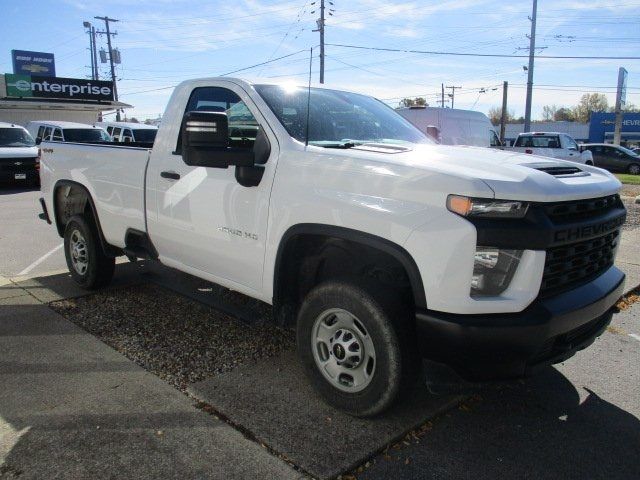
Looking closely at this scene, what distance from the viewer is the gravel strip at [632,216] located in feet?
35.1

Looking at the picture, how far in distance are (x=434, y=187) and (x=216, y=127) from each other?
4.67 ft

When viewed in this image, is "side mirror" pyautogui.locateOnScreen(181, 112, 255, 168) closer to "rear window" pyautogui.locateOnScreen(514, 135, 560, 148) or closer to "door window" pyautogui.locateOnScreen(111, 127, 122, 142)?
"door window" pyautogui.locateOnScreen(111, 127, 122, 142)

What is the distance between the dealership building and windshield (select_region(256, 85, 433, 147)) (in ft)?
117

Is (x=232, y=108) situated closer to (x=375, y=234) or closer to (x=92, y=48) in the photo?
(x=375, y=234)

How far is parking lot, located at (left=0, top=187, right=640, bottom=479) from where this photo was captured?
9.20ft

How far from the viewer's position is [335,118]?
13.1 feet

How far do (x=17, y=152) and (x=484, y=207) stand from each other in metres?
16.8

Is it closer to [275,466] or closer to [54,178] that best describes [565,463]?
[275,466]

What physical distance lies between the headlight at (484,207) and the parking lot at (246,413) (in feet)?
2.96

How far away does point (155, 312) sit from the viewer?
5066 millimetres

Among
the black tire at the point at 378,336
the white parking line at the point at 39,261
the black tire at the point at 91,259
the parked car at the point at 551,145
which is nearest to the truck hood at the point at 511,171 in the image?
the black tire at the point at 378,336

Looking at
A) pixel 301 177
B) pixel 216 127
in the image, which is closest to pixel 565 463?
pixel 301 177

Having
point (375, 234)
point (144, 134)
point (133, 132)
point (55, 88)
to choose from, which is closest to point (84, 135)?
point (133, 132)

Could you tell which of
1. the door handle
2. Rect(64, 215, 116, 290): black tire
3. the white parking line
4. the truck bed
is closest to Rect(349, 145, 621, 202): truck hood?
the door handle
